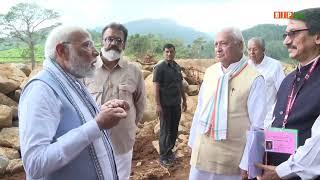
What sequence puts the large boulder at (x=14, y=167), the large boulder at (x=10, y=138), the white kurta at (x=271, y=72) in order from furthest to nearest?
the large boulder at (x=10, y=138), the large boulder at (x=14, y=167), the white kurta at (x=271, y=72)

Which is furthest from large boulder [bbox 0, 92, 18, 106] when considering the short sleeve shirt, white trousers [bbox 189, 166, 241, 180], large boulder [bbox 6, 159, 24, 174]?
white trousers [bbox 189, 166, 241, 180]

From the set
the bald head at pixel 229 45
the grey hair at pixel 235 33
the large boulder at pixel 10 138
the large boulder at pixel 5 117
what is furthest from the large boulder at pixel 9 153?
the grey hair at pixel 235 33

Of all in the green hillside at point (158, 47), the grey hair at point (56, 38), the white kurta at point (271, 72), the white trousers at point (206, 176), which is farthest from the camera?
the green hillside at point (158, 47)

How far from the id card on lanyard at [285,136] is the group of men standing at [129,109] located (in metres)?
0.01

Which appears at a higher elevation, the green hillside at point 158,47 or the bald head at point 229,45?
the bald head at point 229,45

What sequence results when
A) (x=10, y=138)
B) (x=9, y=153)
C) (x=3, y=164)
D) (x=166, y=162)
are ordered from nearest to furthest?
(x=3, y=164)
(x=166, y=162)
(x=9, y=153)
(x=10, y=138)

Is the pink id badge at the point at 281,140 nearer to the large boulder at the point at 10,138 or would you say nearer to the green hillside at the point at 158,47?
the large boulder at the point at 10,138

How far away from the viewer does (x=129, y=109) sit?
2771 mm

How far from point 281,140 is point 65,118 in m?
1.30

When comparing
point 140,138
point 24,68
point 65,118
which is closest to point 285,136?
point 65,118

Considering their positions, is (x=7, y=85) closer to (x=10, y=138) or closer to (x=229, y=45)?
(x=10, y=138)

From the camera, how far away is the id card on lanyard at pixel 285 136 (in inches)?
91.4

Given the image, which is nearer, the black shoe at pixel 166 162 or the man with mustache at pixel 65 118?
the man with mustache at pixel 65 118

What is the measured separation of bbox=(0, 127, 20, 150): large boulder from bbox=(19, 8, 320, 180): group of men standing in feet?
13.3
